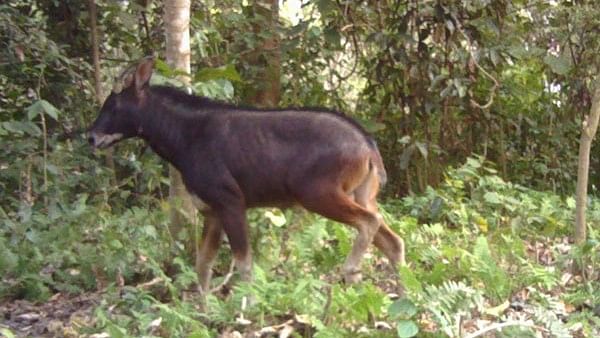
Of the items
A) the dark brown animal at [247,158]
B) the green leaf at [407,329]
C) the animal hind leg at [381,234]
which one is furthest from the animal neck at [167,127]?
the green leaf at [407,329]

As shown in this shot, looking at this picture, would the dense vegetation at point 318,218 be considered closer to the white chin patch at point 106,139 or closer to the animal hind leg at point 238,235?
the animal hind leg at point 238,235

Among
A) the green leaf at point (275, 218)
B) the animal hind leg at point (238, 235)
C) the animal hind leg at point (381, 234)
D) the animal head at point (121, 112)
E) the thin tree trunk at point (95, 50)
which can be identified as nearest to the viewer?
the animal hind leg at point (238, 235)

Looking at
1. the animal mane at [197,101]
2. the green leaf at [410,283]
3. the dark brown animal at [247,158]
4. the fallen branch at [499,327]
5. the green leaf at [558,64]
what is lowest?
the fallen branch at [499,327]

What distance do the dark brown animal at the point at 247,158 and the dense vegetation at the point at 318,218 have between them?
27cm

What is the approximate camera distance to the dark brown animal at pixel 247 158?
20.9 feet

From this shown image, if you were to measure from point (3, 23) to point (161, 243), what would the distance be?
9.07 feet

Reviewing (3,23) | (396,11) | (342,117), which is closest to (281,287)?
(342,117)

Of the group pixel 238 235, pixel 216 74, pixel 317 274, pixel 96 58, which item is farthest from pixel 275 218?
pixel 96 58

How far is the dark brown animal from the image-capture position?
251 inches

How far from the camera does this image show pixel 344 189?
6.41 m

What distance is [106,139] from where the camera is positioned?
6875 millimetres

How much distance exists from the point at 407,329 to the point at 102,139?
2.86 meters

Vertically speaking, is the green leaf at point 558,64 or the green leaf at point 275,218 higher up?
the green leaf at point 558,64

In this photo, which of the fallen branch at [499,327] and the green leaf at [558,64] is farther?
the green leaf at [558,64]
